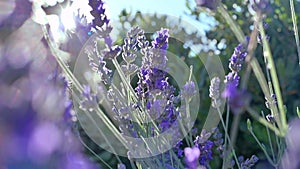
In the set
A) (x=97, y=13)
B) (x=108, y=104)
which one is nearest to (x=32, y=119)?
(x=108, y=104)

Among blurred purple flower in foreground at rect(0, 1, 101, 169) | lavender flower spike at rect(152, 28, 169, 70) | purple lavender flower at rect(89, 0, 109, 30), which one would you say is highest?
blurred purple flower in foreground at rect(0, 1, 101, 169)

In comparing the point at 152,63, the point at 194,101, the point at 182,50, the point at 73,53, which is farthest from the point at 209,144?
the point at 182,50

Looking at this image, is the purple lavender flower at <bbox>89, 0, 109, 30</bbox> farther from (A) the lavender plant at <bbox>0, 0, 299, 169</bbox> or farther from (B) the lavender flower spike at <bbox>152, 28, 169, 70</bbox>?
(B) the lavender flower spike at <bbox>152, 28, 169, 70</bbox>

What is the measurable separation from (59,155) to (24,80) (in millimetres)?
114

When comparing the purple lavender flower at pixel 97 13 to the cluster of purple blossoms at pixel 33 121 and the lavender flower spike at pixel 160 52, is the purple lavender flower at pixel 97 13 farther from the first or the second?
the cluster of purple blossoms at pixel 33 121

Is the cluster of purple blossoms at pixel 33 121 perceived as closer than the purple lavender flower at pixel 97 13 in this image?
Yes

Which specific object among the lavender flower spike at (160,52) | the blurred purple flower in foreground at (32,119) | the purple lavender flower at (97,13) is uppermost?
the blurred purple flower in foreground at (32,119)

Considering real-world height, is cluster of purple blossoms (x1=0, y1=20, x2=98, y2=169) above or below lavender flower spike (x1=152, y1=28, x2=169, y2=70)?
above

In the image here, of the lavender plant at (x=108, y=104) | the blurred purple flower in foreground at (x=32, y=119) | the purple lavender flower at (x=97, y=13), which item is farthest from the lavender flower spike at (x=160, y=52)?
the blurred purple flower in foreground at (x=32, y=119)

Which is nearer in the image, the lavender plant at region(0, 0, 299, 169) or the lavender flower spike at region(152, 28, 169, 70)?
the lavender plant at region(0, 0, 299, 169)

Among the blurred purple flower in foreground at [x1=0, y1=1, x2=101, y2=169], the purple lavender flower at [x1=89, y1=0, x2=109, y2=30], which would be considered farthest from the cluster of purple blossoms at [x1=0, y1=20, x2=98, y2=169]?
the purple lavender flower at [x1=89, y1=0, x2=109, y2=30]

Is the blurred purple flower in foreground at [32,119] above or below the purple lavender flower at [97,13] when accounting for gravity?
above

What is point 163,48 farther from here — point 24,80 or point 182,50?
point 182,50

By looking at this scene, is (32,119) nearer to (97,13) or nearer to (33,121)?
(33,121)
